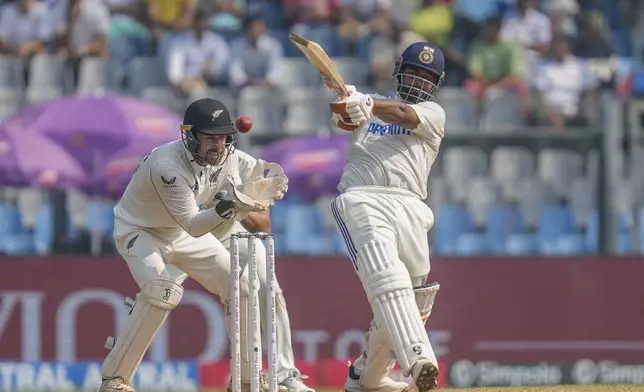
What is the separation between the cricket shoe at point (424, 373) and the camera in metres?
7.97

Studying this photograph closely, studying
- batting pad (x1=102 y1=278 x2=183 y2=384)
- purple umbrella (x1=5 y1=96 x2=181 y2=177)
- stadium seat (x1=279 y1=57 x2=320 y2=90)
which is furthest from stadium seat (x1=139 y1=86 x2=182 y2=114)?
batting pad (x1=102 y1=278 x2=183 y2=384)

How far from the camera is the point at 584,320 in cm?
1330

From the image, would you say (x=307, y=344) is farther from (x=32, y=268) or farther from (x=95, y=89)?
(x=95, y=89)

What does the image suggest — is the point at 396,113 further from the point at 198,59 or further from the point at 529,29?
the point at 529,29

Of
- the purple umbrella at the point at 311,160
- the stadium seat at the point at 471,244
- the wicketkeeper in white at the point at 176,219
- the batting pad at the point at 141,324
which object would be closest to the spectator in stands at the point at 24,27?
the purple umbrella at the point at 311,160

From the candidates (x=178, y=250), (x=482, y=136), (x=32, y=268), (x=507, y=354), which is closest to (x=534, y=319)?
(x=507, y=354)

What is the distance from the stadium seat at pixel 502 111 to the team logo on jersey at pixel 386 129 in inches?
275

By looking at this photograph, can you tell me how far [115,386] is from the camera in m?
8.71

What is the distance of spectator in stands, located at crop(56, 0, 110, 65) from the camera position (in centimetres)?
1638

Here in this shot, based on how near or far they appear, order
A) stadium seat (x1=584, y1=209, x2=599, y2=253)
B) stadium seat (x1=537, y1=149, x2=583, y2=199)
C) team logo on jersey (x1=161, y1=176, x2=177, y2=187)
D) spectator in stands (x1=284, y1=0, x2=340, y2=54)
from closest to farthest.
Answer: team logo on jersey (x1=161, y1=176, x2=177, y2=187), stadium seat (x1=584, y1=209, x2=599, y2=253), stadium seat (x1=537, y1=149, x2=583, y2=199), spectator in stands (x1=284, y1=0, x2=340, y2=54)

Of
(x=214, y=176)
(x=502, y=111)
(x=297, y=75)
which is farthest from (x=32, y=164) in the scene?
(x=214, y=176)

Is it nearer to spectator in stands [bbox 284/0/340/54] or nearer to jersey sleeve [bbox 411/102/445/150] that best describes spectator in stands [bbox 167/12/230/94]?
spectator in stands [bbox 284/0/340/54]

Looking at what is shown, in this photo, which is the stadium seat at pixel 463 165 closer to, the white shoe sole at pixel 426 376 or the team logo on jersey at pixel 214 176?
the team logo on jersey at pixel 214 176

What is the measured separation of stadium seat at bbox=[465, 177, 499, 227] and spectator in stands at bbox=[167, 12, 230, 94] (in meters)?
3.02
